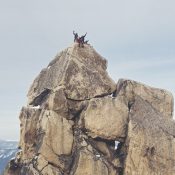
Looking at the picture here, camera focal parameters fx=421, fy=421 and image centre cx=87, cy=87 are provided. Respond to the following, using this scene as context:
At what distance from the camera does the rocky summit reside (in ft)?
162

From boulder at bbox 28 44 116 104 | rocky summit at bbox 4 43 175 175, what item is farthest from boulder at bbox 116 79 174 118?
boulder at bbox 28 44 116 104

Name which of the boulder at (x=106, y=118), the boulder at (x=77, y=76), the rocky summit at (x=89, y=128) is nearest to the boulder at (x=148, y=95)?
the rocky summit at (x=89, y=128)

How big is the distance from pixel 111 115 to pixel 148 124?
4.70 m

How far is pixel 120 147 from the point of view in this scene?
52469 mm

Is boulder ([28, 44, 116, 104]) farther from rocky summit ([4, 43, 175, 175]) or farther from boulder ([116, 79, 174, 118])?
boulder ([116, 79, 174, 118])

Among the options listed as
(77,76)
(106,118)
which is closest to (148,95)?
(106,118)

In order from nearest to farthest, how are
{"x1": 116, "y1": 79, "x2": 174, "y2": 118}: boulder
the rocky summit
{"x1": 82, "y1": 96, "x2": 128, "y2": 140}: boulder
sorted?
the rocky summit, {"x1": 82, "y1": 96, "x2": 128, "y2": 140}: boulder, {"x1": 116, "y1": 79, "x2": 174, "y2": 118}: boulder

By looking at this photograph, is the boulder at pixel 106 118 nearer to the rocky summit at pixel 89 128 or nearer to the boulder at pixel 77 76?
the rocky summit at pixel 89 128

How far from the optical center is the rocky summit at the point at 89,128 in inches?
1944

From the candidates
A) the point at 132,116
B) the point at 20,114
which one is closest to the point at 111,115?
the point at 132,116

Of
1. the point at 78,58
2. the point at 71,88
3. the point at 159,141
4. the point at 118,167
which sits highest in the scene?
the point at 78,58

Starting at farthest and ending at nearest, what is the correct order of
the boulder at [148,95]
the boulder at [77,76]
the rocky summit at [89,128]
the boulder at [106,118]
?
1. the boulder at [148,95]
2. the boulder at [77,76]
3. the boulder at [106,118]
4. the rocky summit at [89,128]

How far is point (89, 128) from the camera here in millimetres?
50375

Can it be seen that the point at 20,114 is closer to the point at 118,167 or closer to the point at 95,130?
the point at 95,130
